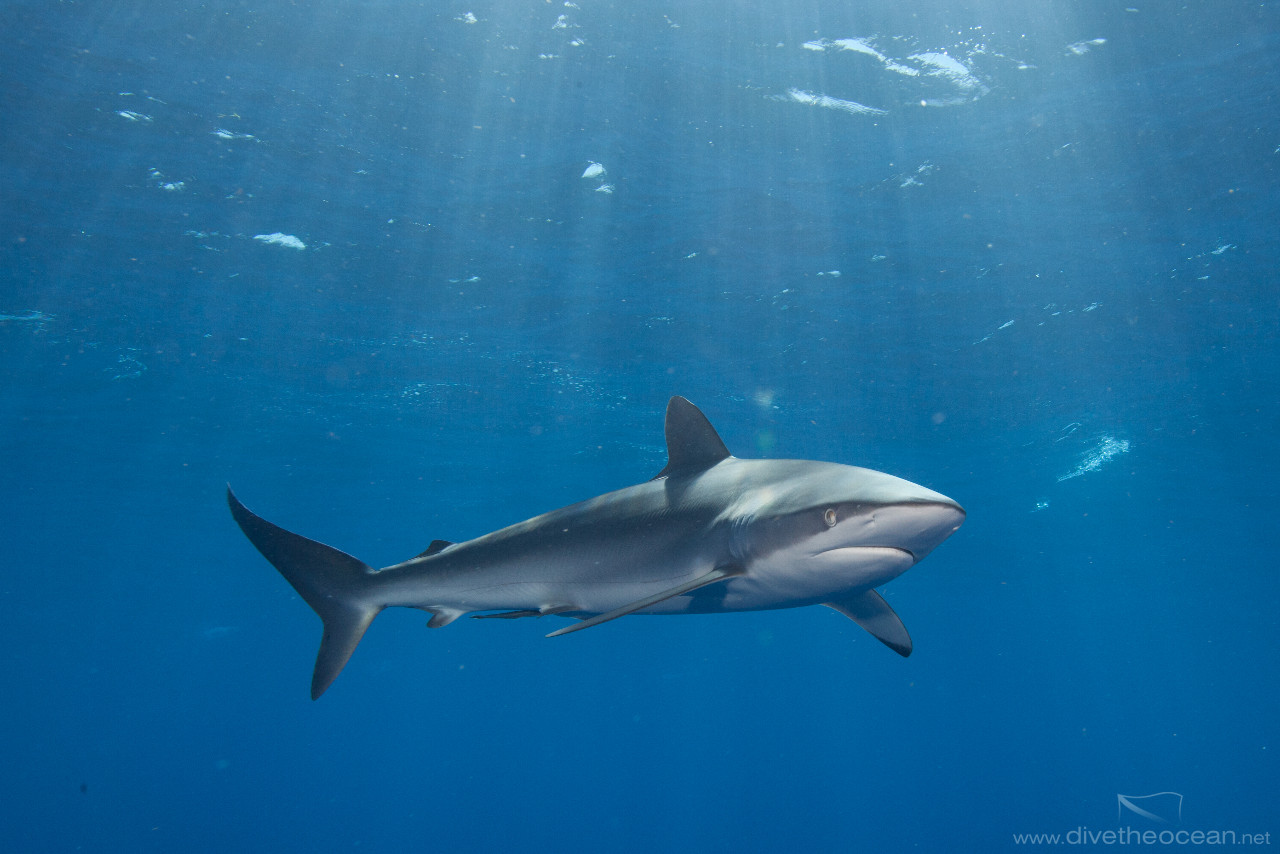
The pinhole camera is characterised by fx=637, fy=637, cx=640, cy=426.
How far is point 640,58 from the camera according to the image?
10.4m

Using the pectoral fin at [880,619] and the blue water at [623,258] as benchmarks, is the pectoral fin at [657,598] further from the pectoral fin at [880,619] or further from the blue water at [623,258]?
the blue water at [623,258]

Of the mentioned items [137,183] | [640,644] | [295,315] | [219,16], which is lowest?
[640,644]

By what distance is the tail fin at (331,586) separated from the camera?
13.9 ft

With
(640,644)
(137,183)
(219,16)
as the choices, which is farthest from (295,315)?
(640,644)

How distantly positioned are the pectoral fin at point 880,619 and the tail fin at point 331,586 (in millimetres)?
3222

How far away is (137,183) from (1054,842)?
5378 centimetres

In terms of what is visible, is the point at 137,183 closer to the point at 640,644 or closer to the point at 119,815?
the point at 640,644

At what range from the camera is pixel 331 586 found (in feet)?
14.1

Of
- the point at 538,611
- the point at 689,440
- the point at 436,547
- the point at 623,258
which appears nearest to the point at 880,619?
the point at 689,440

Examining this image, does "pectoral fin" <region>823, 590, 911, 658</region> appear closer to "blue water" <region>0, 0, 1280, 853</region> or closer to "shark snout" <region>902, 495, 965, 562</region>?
"shark snout" <region>902, 495, 965, 562</region>

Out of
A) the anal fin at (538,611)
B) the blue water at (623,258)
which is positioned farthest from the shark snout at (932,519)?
the blue water at (623,258)

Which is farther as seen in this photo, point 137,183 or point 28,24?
point 137,183

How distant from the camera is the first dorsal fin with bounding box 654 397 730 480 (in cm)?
434

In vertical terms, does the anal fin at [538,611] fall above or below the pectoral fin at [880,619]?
above
